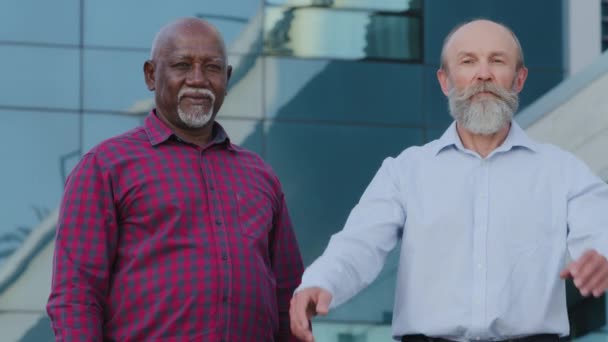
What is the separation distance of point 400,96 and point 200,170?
27.1ft

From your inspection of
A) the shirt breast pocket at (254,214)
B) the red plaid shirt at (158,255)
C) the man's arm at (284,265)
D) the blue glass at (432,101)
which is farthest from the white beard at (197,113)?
the blue glass at (432,101)

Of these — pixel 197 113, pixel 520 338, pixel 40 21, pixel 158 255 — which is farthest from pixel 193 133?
pixel 40 21

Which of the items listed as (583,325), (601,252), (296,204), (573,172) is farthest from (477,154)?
(296,204)

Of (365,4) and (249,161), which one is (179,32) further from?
(365,4)

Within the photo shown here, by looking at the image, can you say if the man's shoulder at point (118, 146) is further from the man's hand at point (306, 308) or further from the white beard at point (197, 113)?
the man's hand at point (306, 308)

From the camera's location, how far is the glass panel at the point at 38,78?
12.1 metres

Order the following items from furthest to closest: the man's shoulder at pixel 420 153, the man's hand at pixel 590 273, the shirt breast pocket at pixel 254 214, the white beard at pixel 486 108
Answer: the shirt breast pocket at pixel 254 214 < the man's shoulder at pixel 420 153 < the white beard at pixel 486 108 < the man's hand at pixel 590 273

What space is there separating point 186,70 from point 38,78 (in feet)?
26.7

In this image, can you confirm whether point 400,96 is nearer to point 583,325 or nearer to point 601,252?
point 583,325

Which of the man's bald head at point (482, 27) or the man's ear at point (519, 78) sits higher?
the man's bald head at point (482, 27)

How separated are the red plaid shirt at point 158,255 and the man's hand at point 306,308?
53cm

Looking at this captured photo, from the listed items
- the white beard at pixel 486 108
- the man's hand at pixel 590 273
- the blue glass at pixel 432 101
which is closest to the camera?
the man's hand at pixel 590 273

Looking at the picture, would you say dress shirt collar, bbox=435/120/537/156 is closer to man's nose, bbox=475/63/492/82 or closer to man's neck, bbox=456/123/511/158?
man's neck, bbox=456/123/511/158

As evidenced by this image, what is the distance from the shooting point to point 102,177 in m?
4.17
